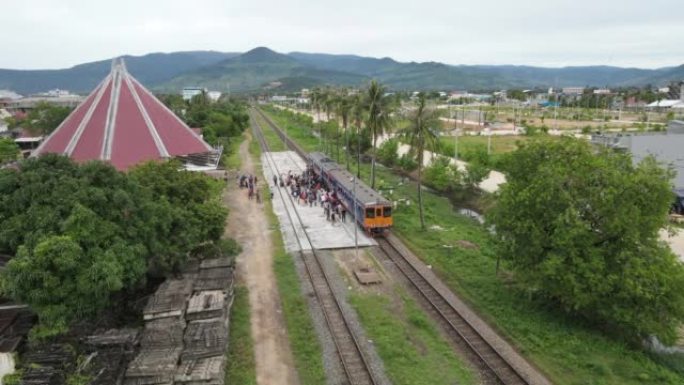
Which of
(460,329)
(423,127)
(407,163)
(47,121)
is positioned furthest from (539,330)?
(47,121)

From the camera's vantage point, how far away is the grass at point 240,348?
51.8ft

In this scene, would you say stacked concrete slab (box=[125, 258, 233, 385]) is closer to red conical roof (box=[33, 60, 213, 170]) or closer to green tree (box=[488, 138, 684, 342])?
green tree (box=[488, 138, 684, 342])

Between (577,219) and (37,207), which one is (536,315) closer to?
(577,219)

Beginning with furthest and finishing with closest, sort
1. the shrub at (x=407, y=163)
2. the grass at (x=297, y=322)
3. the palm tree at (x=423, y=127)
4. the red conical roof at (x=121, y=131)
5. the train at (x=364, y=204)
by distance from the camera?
the shrub at (x=407, y=163) → the red conical roof at (x=121, y=131) → the palm tree at (x=423, y=127) → the train at (x=364, y=204) → the grass at (x=297, y=322)

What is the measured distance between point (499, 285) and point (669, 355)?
22.5 ft

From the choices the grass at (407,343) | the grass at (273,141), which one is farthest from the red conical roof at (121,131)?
the grass at (407,343)

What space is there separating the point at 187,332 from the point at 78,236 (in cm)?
484

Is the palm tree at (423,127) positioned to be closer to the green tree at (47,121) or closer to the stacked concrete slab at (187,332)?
the stacked concrete slab at (187,332)

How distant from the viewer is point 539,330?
18.1 metres

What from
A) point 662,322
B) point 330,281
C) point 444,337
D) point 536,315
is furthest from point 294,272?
point 662,322

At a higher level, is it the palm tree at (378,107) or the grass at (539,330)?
the palm tree at (378,107)

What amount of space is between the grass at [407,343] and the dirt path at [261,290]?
328 cm

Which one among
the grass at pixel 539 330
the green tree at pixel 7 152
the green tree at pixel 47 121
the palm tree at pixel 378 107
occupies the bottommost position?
the grass at pixel 539 330

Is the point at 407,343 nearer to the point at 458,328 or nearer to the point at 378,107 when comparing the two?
the point at 458,328
